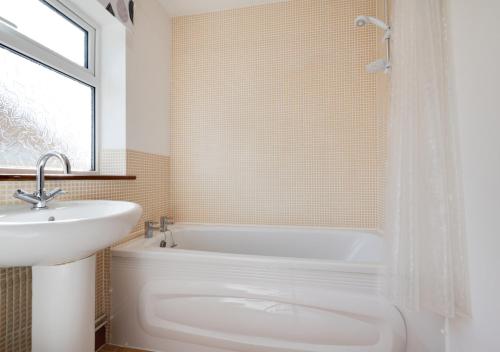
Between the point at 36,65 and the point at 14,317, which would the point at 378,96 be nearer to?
the point at 36,65

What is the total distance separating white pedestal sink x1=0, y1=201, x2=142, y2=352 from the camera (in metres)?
0.63

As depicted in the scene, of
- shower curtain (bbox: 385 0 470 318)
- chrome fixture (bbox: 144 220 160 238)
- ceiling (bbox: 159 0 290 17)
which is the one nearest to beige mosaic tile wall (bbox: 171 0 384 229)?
ceiling (bbox: 159 0 290 17)

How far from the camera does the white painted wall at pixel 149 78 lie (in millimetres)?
1717

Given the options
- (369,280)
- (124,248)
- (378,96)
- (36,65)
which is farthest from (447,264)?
(36,65)

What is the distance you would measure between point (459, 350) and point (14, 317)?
182cm

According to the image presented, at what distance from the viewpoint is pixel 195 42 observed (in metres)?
2.21

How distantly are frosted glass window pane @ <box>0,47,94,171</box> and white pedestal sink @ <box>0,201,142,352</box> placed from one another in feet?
1.22

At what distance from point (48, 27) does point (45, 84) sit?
0.32 meters

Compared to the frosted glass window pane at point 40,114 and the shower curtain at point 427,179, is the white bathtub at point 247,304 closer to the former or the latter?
the shower curtain at point 427,179

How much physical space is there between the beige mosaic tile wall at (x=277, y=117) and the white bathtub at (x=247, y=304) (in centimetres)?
79

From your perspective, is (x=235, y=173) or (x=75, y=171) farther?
(x=235, y=173)

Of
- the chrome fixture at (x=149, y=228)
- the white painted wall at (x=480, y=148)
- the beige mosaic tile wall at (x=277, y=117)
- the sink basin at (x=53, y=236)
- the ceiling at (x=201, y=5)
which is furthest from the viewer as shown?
the ceiling at (x=201, y=5)

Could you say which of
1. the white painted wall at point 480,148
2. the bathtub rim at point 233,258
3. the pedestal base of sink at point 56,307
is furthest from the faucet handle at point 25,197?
the white painted wall at point 480,148

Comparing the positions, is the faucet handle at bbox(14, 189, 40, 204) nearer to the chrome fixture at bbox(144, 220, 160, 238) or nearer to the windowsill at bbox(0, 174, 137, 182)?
the windowsill at bbox(0, 174, 137, 182)
